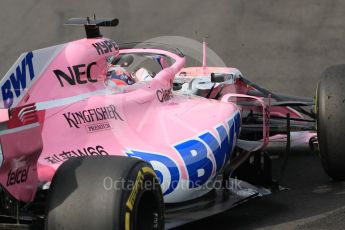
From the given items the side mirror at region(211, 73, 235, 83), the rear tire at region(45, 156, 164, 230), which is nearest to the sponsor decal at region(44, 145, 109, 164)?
the rear tire at region(45, 156, 164, 230)

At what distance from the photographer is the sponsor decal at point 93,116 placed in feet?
15.5

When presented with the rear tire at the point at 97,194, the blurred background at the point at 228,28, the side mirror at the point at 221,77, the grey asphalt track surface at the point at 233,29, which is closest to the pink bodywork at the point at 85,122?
the rear tire at the point at 97,194

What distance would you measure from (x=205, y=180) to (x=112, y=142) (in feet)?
2.85

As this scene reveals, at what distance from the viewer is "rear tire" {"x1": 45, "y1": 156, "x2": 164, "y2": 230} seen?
3721mm

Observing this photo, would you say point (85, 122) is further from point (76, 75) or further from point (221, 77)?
point (221, 77)

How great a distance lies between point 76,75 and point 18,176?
41.0 inches

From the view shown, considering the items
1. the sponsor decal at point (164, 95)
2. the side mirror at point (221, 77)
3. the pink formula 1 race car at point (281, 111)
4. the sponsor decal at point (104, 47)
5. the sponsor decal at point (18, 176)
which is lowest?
the pink formula 1 race car at point (281, 111)

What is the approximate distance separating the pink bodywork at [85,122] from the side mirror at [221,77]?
4.64 feet

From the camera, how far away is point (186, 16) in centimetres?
1331

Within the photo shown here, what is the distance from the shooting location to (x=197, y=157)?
5.29 metres

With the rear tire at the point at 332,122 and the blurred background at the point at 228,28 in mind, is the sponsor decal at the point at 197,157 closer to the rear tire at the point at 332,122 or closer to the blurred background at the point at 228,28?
the rear tire at the point at 332,122

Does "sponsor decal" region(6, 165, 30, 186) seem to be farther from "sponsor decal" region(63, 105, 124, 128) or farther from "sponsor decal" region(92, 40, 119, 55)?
"sponsor decal" region(92, 40, 119, 55)

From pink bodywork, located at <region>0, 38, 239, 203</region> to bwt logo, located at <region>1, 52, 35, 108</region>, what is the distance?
0.6 inches

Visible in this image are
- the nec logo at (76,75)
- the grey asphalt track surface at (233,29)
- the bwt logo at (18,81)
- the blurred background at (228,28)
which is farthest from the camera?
the blurred background at (228,28)
